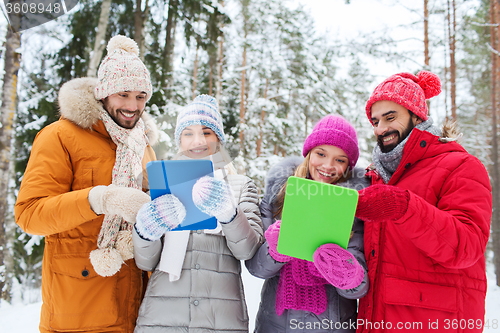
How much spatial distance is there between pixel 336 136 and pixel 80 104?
1741 millimetres

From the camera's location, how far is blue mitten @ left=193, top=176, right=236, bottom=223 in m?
1.56

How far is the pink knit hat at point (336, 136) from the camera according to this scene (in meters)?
2.19

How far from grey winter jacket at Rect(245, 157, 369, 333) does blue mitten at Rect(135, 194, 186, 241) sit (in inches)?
24.8

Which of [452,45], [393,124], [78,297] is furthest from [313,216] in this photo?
[452,45]

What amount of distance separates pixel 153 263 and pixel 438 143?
1.89m

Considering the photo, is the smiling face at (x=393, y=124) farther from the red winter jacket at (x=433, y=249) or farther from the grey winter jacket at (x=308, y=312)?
the grey winter jacket at (x=308, y=312)

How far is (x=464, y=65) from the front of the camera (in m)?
18.6

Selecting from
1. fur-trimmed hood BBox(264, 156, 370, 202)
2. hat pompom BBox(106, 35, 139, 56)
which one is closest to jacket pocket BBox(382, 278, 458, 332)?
fur-trimmed hood BBox(264, 156, 370, 202)

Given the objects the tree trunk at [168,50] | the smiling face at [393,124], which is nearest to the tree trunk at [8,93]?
the tree trunk at [168,50]

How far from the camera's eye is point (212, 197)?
158cm

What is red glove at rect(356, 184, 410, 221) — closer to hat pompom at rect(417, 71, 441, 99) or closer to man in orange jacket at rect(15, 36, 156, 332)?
hat pompom at rect(417, 71, 441, 99)


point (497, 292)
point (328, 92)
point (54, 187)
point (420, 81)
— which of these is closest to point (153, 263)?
point (54, 187)

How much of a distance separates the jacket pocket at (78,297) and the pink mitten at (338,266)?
134 centimetres

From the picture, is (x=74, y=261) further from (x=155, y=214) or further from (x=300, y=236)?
(x=300, y=236)
